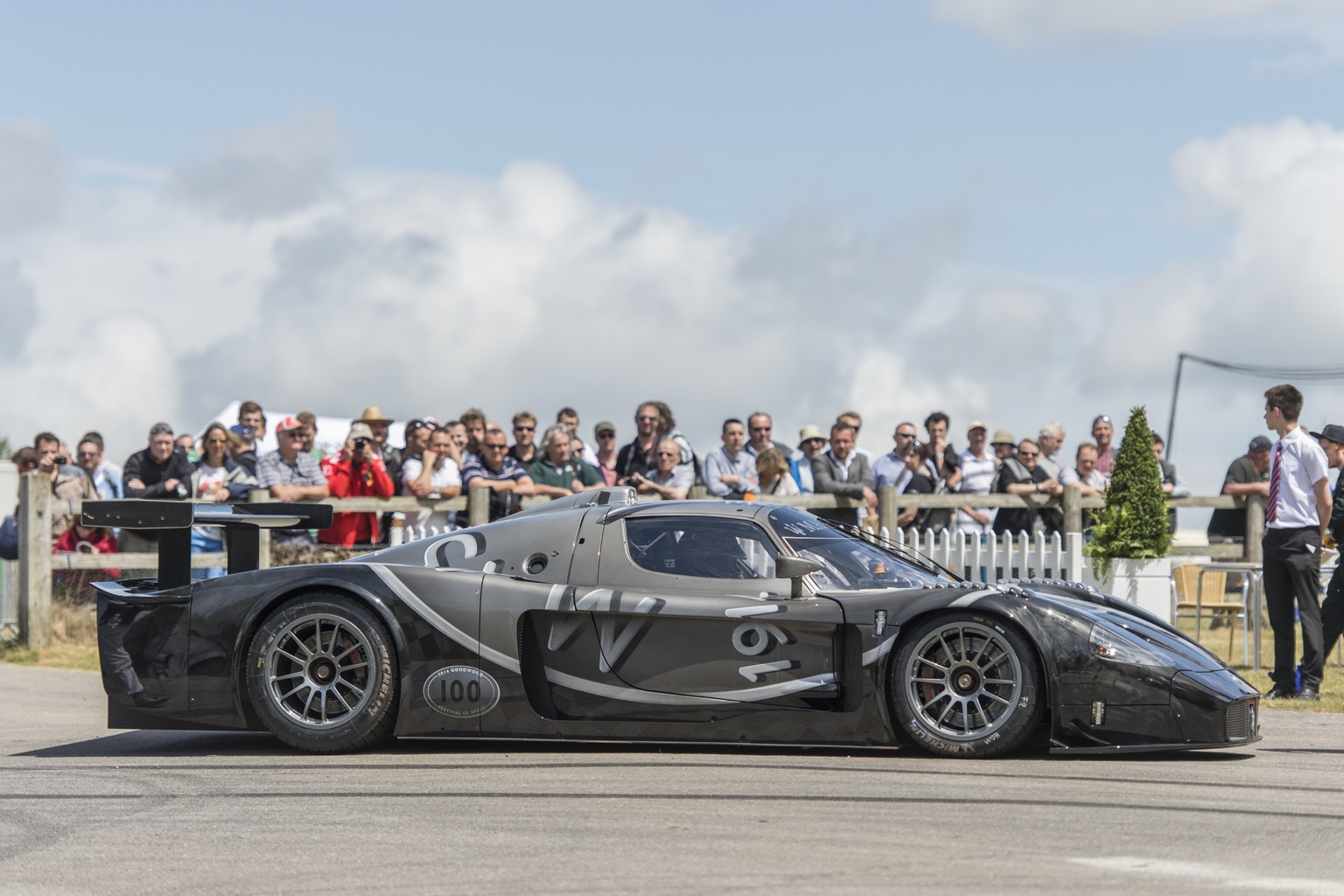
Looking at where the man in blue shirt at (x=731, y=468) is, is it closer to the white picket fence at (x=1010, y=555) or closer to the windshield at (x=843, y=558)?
the white picket fence at (x=1010, y=555)

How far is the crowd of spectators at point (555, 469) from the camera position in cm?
1502

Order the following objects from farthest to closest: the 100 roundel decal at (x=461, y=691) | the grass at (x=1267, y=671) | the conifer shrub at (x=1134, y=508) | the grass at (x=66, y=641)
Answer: the conifer shrub at (x=1134, y=508) < the grass at (x=66, y=641) < the grass at (x=1267, y=671) < the 100 roundel decal at (x=461, y=691)

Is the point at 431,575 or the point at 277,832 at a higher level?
the point at 431,575

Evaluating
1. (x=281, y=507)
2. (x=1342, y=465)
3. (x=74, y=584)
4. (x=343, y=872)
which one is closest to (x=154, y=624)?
(x=281, y=507)

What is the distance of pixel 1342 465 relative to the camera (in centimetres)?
1224

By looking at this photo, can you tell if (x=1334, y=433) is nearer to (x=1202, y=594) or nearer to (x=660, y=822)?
(x=1202, y=594)

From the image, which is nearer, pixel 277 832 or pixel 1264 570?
pixel 277 832

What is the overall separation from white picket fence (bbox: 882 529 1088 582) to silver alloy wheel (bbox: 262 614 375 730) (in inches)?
289

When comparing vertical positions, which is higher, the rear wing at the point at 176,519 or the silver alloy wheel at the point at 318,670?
the rear wing at the point at 176,519

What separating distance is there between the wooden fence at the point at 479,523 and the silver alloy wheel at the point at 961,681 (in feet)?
22.0

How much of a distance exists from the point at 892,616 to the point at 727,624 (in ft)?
2.62

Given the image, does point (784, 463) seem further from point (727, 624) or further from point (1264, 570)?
point (727, 624)

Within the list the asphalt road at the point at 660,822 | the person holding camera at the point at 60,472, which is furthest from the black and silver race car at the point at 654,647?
the person holding camera at the point at 60,472

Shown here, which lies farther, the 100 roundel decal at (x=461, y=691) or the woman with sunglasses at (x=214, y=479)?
the woman with sunglasses at (x=214, y=479)
